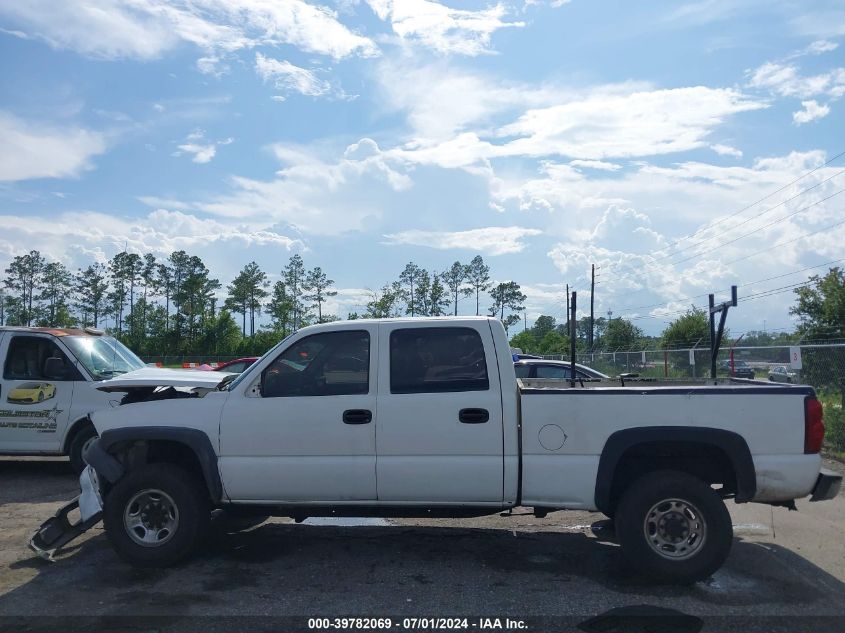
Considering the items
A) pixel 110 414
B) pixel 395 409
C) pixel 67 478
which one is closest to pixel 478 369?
pixel 395 409

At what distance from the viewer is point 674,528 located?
219 inches

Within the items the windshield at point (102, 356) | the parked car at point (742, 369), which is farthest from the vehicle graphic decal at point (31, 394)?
the parked car at point (742, 369)

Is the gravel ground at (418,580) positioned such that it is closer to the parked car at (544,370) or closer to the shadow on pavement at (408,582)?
the shadow on pavement at (408,582)

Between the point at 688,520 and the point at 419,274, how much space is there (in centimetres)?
4170

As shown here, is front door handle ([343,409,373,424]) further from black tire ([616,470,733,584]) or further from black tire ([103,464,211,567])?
black tire ([616,470,733,584])

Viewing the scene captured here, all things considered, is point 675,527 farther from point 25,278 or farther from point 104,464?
point 25,278

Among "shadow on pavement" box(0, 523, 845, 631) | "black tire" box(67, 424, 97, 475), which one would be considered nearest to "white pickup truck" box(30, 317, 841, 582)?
"shadow on pavement" box(0, 523, 845, 631)

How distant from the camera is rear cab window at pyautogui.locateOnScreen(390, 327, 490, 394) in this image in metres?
5.83

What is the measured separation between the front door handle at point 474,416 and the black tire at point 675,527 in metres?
1.25

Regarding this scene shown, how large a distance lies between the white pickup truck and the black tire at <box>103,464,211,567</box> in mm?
12

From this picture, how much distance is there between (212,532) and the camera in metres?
7.16

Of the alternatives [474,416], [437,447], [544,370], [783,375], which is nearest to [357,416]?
[437,447]

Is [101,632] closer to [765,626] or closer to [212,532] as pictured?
[212,532]

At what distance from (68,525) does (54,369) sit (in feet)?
13.2
